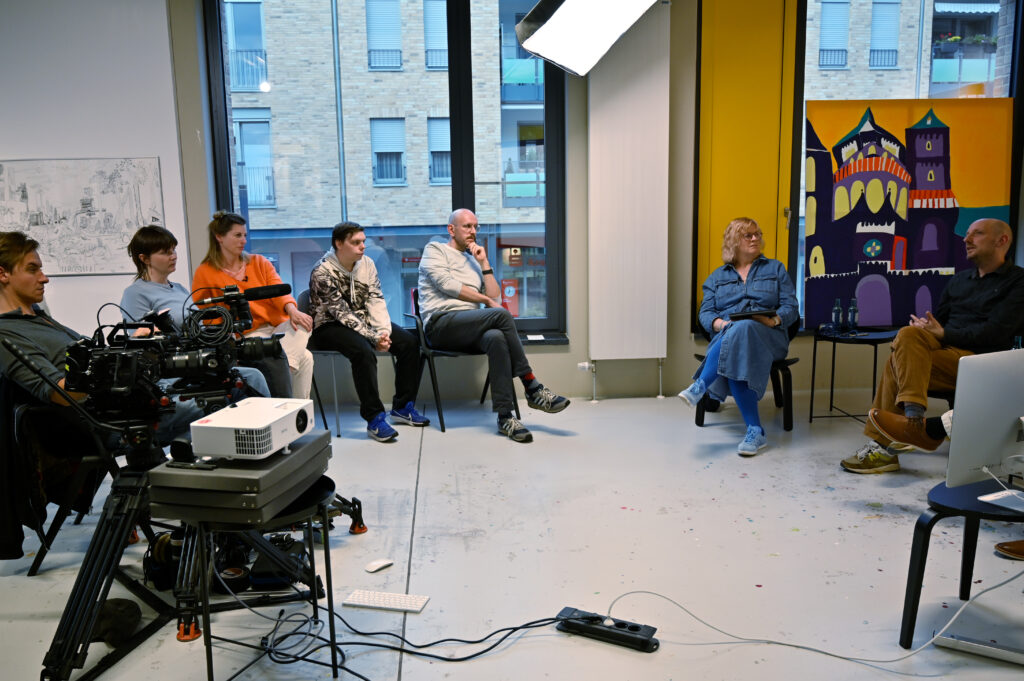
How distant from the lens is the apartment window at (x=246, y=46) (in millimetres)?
4594

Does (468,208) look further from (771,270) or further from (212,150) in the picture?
(771,270)

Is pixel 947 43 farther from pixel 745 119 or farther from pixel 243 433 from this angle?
pixel 243 433

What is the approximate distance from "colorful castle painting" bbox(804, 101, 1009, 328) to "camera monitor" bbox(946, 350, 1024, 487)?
308 cm

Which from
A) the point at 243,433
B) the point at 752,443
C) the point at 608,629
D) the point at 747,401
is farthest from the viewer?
the point at 747,401

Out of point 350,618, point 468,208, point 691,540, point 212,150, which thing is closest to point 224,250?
point 212,150

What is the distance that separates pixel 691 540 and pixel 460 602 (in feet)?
2.93

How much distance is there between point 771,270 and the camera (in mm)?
4113

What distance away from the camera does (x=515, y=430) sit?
13.1 feet

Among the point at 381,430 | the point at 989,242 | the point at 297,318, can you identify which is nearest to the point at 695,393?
the point at 989,242

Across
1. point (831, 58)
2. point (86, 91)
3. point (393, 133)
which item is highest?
point (831, 58)

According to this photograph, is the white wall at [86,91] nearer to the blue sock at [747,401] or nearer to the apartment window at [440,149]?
the apartment window at [440,149]

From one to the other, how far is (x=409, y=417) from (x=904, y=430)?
8.23 ft

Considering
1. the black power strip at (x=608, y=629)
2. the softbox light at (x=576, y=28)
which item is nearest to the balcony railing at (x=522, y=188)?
the softbox light at (x=576, y=28)

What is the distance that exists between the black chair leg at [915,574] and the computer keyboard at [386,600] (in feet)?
4.31
